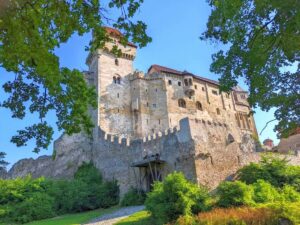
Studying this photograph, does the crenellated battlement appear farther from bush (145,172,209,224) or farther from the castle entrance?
bush (145,172,209,224)

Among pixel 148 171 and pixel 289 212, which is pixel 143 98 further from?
pixel 289 212

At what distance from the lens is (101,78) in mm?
43812

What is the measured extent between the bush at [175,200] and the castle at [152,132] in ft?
14.5

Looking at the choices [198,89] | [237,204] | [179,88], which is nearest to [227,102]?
[198,89]

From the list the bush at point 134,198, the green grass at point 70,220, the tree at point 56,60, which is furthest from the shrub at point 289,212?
the bush at point 134,198

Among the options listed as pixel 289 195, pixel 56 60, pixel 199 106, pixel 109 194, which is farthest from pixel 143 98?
pixel 56 60

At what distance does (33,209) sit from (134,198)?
7.68m

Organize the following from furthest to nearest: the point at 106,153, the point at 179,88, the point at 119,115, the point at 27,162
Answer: the point at 179,88, the point at 27,162, the point at 119,115, the point at 106,153

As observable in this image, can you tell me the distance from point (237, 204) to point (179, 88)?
120 ft

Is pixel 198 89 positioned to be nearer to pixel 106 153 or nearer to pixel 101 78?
pixel 101 78

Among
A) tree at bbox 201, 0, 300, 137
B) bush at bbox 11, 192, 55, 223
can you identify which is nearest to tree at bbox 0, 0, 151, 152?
tree at bbox 201, 0, 300, 137

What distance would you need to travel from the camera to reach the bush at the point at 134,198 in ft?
80.0

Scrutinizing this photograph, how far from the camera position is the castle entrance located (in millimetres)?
24141

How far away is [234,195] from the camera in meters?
14.1
